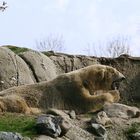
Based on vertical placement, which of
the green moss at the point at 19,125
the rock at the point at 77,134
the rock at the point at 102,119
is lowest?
the rock at the point at 77,134

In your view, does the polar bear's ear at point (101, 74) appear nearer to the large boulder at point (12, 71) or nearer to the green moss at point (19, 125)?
the green moss at point (19, 125)

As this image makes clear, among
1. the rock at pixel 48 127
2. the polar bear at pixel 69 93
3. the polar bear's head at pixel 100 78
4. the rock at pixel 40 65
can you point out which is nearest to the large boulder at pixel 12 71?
the rock at pixel 40 65

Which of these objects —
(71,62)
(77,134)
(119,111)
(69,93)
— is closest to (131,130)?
(119,111)

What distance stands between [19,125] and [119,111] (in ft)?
10.1

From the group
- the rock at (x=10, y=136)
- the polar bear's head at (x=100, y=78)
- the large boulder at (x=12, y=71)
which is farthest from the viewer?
the large boulder at (x=12, y=71)

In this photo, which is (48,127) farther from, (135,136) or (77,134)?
(135,136)

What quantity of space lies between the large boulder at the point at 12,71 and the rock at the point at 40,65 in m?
0.25

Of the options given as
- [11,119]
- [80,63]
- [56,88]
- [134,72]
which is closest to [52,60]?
[80,63]

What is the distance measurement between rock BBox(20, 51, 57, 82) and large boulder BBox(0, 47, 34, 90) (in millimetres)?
253

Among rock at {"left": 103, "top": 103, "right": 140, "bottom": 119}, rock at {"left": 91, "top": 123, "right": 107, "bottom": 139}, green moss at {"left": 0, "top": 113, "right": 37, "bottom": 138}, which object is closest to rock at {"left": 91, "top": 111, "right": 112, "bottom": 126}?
rock at {"left": 91, "top": 123, "right": 107, "bottom": 139}

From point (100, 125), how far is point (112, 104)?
1989mm

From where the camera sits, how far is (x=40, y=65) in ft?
58.3

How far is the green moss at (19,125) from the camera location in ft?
33.2

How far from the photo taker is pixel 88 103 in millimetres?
13727
